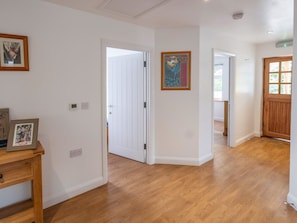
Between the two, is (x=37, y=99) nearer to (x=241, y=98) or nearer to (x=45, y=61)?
(x=45, y=61)

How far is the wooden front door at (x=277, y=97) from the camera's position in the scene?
17.2 feet

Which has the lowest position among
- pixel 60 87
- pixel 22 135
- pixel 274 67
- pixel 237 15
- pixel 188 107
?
pixel 22 135

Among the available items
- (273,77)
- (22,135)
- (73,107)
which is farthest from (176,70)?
(273,77)

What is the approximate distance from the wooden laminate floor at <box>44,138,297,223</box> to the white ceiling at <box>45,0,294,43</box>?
2.29 m

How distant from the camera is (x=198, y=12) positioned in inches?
116

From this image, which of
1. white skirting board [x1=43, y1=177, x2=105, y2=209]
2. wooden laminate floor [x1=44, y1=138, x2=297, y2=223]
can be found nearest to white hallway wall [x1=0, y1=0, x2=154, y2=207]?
white skirting board [x1=43, y1=177, x2=105, y2=209]

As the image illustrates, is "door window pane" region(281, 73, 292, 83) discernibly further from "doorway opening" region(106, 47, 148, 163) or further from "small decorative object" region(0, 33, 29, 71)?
"small decorative object" region(0, 33, 29, 71)

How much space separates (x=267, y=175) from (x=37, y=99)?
3.35m

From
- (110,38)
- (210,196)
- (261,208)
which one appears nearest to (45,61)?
(110,38)

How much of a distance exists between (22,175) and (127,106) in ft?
7.79

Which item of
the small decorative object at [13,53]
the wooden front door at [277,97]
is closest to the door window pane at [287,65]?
the wooden front door at [277,97]

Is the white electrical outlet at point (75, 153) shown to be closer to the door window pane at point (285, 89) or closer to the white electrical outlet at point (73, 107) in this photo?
the white electrical outlet at point (73, 107)

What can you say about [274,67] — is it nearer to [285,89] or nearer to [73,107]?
[285,89]

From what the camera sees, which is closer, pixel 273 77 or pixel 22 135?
pixel 22 135
